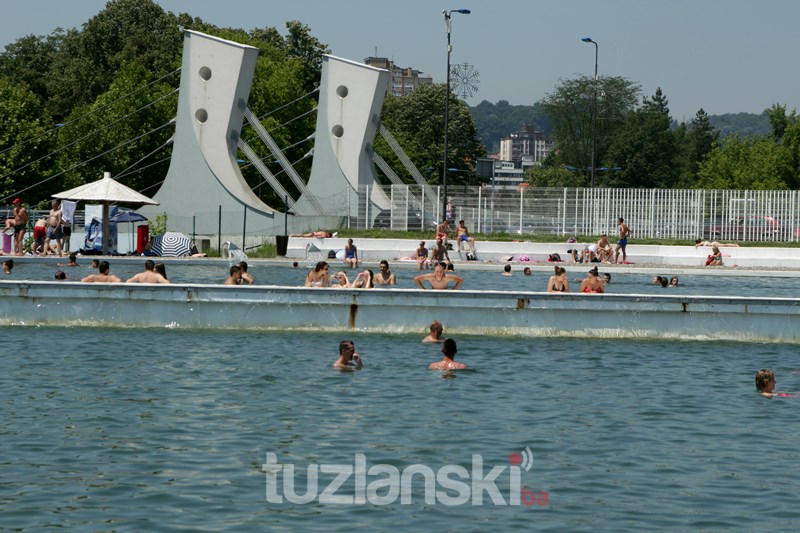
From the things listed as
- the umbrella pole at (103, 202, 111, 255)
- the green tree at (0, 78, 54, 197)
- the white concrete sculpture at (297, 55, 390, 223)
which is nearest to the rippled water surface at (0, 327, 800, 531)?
the umbrella pole at (103, 202, 111, 255)

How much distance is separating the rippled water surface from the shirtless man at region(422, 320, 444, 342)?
0.21 meters

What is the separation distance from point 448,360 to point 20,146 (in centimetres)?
4186

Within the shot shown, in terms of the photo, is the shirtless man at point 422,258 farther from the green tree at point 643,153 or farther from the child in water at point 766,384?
the green tree at point 643,153

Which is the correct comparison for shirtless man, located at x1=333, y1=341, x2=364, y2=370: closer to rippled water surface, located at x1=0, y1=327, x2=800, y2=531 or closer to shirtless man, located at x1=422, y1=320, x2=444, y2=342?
rippled water surface, located at x1=0, y1=327, x2=800, y2=531

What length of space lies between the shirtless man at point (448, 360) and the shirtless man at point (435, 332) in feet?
5.62

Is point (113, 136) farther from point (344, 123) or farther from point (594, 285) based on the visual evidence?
point (594, 285)

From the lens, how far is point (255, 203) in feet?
163

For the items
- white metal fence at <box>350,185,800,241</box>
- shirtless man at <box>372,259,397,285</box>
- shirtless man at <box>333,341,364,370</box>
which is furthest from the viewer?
white metal fence at <box>350,185,800,241</box>

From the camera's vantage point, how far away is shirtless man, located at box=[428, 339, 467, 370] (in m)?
16.6

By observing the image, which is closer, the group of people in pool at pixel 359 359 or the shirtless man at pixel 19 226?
the group of people in pool at pixel 359 359

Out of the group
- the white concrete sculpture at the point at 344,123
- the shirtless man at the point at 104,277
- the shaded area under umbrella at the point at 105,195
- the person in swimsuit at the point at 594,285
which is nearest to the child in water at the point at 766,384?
the person in swimsuit at the point at 594,285

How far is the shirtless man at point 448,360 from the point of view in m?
16.6

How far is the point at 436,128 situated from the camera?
96.8 m

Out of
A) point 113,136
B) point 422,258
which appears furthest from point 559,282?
point 113,136
